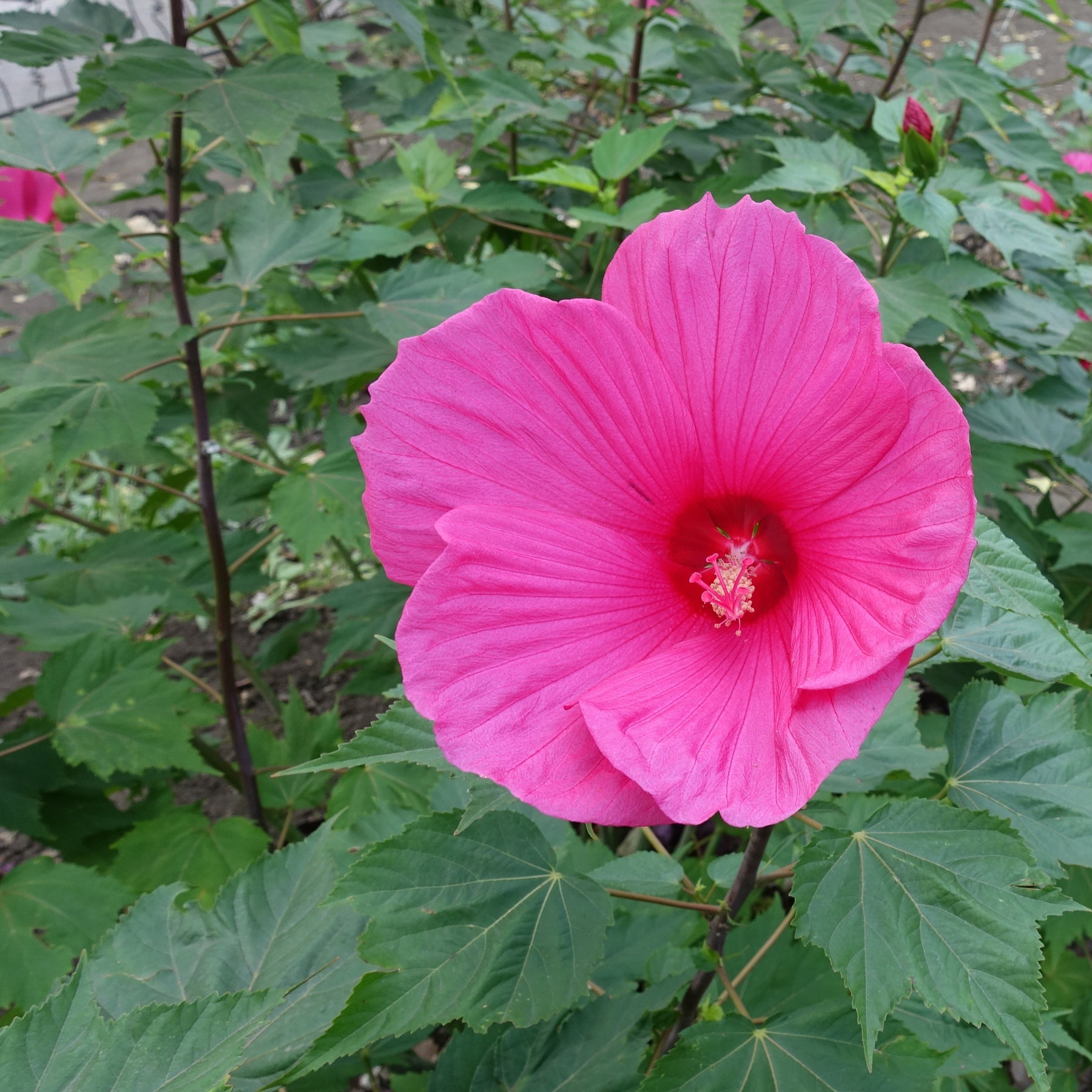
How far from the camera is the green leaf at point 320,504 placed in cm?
180

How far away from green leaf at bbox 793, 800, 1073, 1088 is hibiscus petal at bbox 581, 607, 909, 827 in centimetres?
18

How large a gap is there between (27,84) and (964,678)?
326 inches

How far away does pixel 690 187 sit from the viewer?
236 cm

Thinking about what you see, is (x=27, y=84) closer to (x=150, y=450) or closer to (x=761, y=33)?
(x=761, y=33)

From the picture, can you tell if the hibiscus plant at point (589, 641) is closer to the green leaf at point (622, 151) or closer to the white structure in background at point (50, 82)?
the green leaf at point (622, 151)

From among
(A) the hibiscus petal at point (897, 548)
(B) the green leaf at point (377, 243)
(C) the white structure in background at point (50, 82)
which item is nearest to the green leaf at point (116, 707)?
(B) the green leaf at point (377, 243)

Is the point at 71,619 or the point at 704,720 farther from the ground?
the point at 704,720

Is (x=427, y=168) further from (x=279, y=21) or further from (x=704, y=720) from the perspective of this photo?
(x=704, y=720)

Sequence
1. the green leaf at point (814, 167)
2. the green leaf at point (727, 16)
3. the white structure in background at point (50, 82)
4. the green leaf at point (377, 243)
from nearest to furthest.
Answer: the green leaf at point (814, 167)
the green leaf at point (727, 16)
the green leaf at point (377, 243)
the white structure in background at point (50, 82)

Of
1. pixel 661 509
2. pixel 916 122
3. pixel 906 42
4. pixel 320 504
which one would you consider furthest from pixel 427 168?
pixel 661 509

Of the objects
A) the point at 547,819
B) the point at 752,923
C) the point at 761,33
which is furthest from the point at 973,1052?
the point at 761,33

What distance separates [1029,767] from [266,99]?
1.49m

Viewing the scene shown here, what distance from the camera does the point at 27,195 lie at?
256 centimetres

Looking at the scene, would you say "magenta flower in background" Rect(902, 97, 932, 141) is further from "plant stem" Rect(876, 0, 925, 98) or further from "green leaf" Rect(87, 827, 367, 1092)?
"green leaf" Rect(87, 827, 367, 1092)
